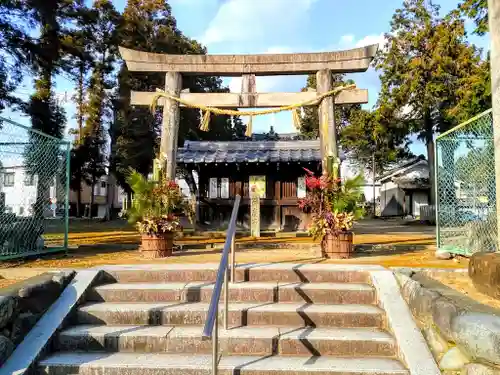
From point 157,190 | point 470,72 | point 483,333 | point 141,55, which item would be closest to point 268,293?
point 483,333

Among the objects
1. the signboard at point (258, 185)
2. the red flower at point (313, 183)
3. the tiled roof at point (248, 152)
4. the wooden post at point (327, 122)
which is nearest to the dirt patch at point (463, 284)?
the red flower at point (313, 183)

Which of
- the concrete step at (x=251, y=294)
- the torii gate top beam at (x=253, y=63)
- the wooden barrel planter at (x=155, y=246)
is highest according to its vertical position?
the torii gate top beam at (x=253, y=63)

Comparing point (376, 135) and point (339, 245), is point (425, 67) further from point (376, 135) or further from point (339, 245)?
point (339, 245)

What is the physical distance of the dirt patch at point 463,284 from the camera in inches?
155

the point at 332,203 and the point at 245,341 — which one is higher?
the point at 332,203

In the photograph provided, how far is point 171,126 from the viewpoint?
934 centimetres

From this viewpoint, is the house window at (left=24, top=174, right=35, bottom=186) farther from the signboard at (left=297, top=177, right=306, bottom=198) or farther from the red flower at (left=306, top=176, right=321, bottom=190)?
the signboard at (left=297, top=177, right=306, bottom=198)

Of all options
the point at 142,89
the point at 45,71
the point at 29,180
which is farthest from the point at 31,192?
the point at 142,89

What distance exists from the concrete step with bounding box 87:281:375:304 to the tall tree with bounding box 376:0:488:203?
18438 millimetres

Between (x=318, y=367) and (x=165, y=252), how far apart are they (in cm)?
438

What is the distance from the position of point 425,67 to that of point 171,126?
18.1 m

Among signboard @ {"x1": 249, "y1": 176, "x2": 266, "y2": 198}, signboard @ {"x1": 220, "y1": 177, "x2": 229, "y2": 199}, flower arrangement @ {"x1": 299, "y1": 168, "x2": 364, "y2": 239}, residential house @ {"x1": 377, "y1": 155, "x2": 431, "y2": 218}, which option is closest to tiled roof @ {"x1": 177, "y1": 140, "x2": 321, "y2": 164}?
signboard @ {"x1": 249, "y1": 176, "x2": 266, "y2": 198}

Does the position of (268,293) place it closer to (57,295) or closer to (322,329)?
(322,329)

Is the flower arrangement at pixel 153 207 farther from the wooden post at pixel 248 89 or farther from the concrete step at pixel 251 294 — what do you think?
the wooden post at pixel 248 89
